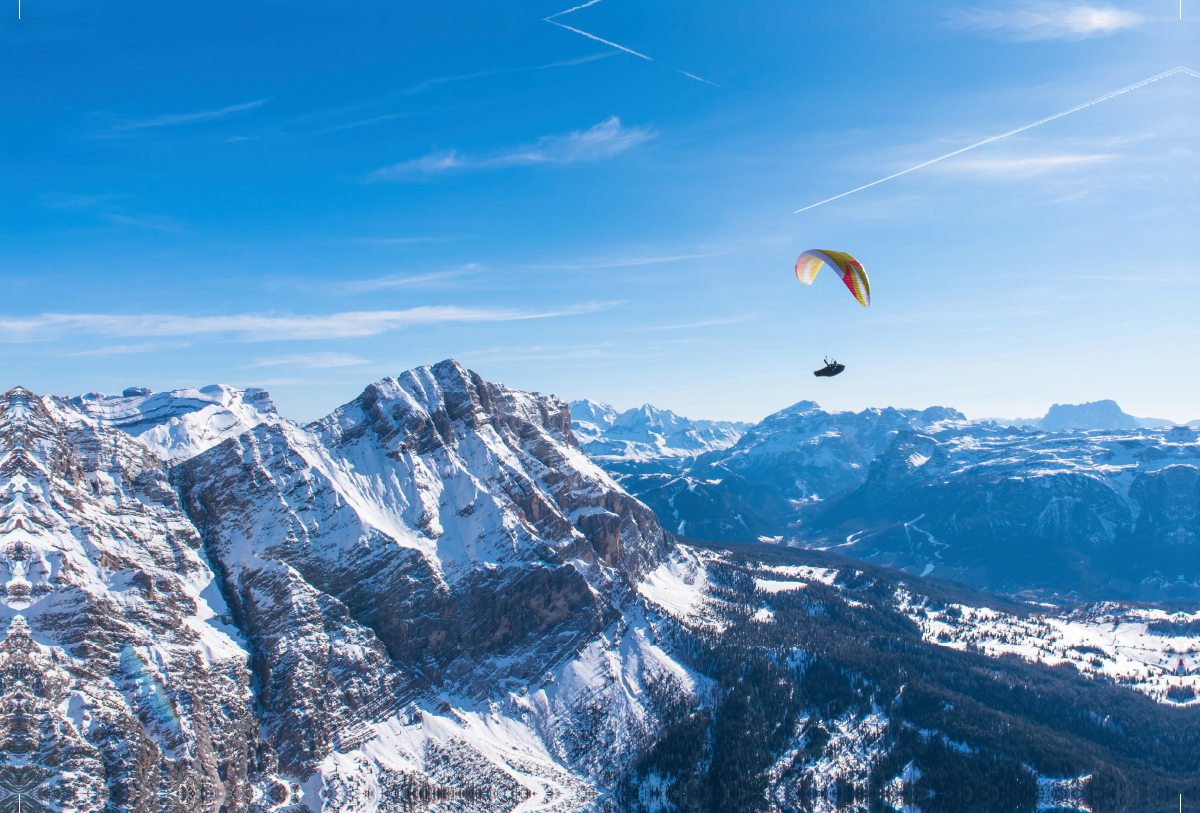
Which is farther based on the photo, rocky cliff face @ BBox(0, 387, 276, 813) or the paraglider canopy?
Answer: rocky cliff face @ BBox(0, 387, 276, 813)

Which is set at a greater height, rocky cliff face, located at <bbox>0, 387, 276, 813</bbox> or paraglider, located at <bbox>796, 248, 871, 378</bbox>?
paraglider, located at <bbox>796, 248, 871, 378</bbox>

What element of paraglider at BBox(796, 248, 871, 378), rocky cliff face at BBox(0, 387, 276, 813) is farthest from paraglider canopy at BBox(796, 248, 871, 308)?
rocky cliff face at BBox(0, 387, 276, 813)

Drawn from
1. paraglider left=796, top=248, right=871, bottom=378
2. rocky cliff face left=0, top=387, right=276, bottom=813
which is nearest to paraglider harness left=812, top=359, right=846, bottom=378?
paraglider left=796, top=248, right=871, bottom=378

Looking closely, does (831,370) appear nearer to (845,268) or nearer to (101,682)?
(845,268)

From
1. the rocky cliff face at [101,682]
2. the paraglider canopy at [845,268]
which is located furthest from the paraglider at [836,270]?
the rocky cliff face at [101,682]

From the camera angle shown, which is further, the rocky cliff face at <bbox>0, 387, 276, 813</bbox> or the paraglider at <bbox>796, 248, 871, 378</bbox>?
the rocky cliff face at <bbox>0, 387, 276, 813</bbox>

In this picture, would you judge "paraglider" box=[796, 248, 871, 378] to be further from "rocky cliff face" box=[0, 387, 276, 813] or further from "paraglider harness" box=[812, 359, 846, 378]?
"rocky cliff face" box=[0, 387, 276, 813]

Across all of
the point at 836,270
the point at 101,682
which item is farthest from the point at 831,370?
the point at 101,682
